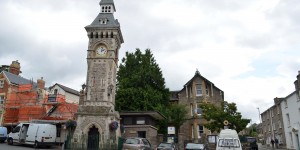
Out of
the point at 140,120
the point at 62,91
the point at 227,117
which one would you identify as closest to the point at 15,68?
the point at 62,91

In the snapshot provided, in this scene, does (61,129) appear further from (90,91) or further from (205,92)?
(205,92)

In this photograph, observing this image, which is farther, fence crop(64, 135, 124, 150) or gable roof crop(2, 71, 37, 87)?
gable roof crop(2, 71, 37, 87)

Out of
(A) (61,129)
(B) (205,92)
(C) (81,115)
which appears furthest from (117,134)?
(B) (205,92)

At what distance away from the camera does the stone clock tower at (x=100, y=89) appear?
82.2ft

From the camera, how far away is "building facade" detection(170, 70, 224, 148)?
1617 inches

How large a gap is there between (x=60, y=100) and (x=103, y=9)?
14.5 meters

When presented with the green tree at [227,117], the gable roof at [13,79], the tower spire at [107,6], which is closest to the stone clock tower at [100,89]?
the tower spire at [107,6]

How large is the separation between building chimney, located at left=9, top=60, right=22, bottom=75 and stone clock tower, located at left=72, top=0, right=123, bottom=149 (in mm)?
20247

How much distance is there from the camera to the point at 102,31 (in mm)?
29016

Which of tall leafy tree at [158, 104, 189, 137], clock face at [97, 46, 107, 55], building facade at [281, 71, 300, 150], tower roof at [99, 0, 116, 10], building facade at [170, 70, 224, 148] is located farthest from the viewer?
building facade at [170, 70, 224, 148]

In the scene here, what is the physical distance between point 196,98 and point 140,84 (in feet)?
34.0

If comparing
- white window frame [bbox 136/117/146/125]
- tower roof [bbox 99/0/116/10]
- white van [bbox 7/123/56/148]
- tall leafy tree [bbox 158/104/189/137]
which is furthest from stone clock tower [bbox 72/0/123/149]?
tall leafy tree [bbox 158/104/189/137]

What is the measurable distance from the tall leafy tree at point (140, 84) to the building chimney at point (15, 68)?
1764 centimetres

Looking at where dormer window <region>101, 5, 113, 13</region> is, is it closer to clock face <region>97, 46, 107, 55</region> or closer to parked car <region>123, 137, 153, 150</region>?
clock face <region>97, 46, 107, 55</region>
